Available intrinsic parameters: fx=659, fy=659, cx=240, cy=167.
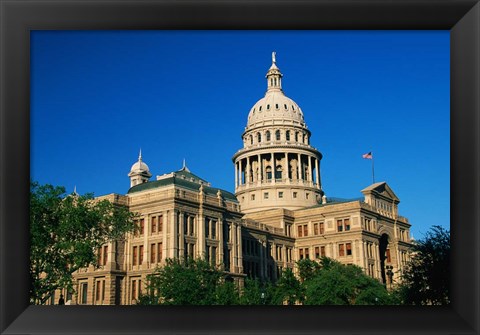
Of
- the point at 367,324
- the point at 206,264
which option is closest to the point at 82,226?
the point at 206,264

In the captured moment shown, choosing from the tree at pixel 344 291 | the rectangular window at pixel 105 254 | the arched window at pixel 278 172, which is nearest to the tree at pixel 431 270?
the tree at pixel 344 291

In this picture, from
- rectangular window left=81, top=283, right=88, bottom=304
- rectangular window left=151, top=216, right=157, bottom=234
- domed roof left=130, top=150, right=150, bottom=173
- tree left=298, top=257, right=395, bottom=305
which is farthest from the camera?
domed roof left=130, top=150, right=150, bottom=173

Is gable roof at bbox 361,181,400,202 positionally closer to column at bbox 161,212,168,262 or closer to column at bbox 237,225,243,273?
column at bbox 237,225,243,273

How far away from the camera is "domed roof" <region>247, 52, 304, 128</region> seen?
4400 inches

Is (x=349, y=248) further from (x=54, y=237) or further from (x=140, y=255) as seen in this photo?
(x=54, y=237)

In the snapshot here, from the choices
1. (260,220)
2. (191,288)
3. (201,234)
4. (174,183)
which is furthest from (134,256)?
(260,220)

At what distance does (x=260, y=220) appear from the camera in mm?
93625

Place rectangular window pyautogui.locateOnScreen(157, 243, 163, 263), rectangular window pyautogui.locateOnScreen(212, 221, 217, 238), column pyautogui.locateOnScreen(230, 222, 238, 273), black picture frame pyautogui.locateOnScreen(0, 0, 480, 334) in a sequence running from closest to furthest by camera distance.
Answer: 1. black picture frame pyautogui.locateOnScreen(0, 0, 480, 334)
2. rectangular window pyautogui.locateOnScreen(157, 243, 163, 263)
3. rectangular window pyautogui.locateOnScreen(212, 221, 217, 238)
4. column pyautogui.locateOnScreen(230, 222, 238, 273)

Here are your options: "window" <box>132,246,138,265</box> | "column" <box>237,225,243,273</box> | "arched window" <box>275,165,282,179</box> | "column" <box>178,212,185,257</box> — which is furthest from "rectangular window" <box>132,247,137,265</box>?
"arched window" <box>275,165,282,179</box>

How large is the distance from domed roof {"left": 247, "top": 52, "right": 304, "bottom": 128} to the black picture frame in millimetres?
95364
